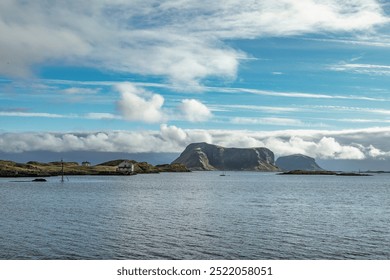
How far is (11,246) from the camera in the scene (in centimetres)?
4800

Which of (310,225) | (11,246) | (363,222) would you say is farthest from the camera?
(363,222)

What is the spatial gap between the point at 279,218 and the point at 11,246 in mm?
45695

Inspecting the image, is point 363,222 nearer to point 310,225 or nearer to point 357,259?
point 310,225

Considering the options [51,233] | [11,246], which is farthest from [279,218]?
[11,246]

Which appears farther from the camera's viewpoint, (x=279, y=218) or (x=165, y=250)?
(x=279, y=218)

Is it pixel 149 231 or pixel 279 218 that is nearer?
pixel 149 231

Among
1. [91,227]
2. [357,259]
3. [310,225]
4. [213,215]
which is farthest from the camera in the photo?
[213,215]
